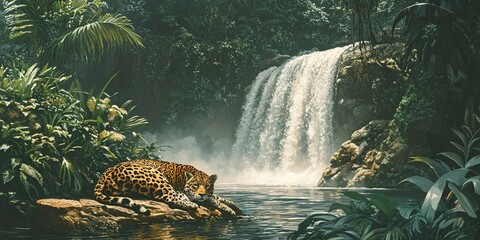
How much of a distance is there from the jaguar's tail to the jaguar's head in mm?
1064

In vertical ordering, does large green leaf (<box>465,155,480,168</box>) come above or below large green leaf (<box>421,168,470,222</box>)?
above

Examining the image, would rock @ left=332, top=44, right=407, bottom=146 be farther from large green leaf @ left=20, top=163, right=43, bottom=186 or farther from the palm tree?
large green leaf @ left=20, top=163, right=43, bottom=186

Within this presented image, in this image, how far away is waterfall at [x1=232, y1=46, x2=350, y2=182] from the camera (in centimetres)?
3169

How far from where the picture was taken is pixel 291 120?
32938 mm

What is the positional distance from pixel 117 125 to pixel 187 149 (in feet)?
72.5

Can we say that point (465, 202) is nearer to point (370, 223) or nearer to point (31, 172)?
point (370, 223)

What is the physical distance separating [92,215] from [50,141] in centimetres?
209

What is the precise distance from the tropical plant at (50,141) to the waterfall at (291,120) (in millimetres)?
15614

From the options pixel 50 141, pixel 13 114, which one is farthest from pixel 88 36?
pixel 50 141

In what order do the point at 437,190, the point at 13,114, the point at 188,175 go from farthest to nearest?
the point at 13,114, the point at 188,175, the point at 437,190

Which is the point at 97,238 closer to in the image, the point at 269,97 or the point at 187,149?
the point at 269,97

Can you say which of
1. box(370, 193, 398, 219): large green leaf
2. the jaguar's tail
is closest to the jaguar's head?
the jaguar's tail

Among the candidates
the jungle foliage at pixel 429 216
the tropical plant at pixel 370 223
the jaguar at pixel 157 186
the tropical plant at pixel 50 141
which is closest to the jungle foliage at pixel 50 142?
the tropical plant at pixel 50 141

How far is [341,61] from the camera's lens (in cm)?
3120
